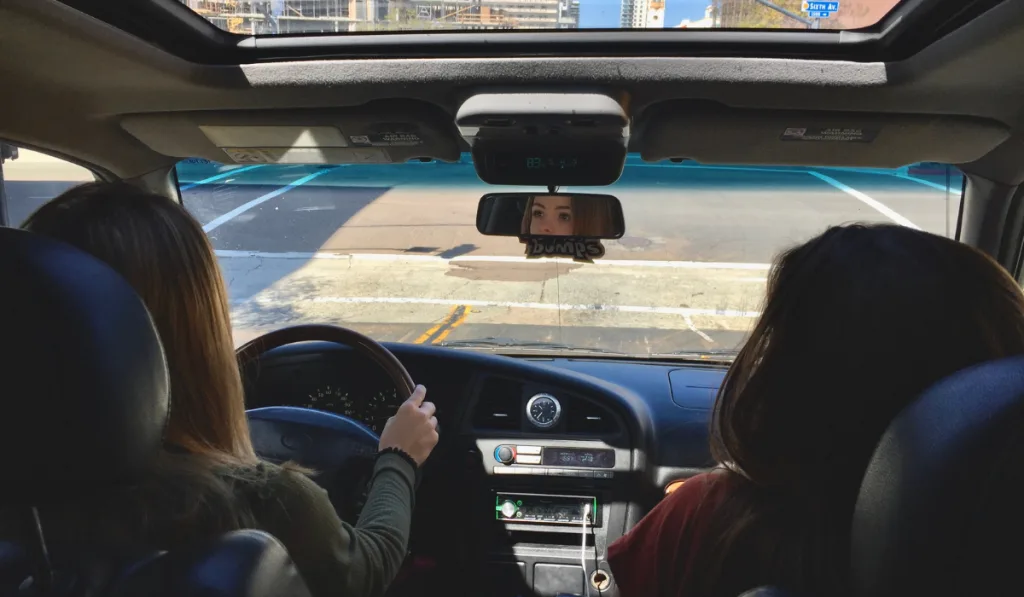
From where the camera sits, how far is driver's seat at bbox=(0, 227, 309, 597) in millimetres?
1015

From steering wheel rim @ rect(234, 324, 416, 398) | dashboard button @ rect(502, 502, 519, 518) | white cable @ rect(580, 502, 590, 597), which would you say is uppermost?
steering wheel rim @ rect(234, 324, 416, 398)

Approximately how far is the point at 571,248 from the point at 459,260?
3.51 meters

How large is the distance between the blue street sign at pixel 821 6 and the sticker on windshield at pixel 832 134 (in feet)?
1.42

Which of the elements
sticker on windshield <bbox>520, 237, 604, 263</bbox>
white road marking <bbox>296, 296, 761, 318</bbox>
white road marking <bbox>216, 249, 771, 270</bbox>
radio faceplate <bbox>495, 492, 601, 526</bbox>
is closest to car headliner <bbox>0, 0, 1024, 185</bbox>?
sticker on windshield <bbox>520, 237, 604, 263</bbox>

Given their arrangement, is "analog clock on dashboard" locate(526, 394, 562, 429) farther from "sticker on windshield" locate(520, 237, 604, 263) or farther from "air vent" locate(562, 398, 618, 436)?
"sticker on windshield" locate(520, 237, 604, 263)

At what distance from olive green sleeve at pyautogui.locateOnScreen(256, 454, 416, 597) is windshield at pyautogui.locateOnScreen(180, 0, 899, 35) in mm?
1619

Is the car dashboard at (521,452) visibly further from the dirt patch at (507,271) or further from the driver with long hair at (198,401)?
the dirt patch at (507,271)

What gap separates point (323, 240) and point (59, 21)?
4.96m

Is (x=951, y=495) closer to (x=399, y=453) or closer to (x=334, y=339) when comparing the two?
(x=399, y=453)

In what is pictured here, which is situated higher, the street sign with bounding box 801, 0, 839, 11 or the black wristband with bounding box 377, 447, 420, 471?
the street sign with bounding box 801, 0, 839, 11

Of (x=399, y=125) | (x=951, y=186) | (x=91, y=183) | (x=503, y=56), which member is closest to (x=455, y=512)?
(x=399, y=125)

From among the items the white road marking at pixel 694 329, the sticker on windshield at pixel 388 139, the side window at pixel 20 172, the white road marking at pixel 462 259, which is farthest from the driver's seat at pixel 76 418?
the white road marking at pixel 462 259

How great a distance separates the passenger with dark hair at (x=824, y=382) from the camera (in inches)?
45.8

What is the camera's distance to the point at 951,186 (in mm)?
3178
